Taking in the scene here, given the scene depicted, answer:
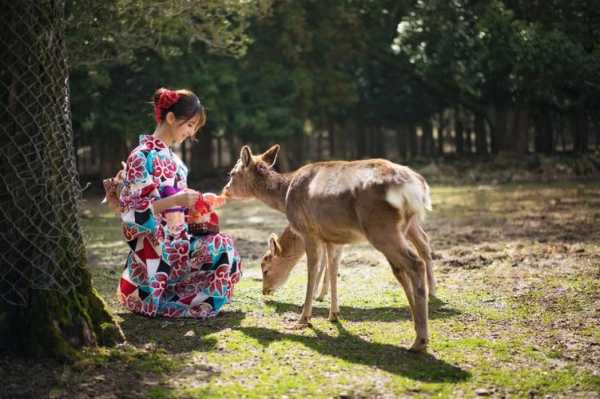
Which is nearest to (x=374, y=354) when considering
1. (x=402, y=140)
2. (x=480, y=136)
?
(x=480, y=136)

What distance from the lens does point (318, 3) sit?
90.0 feet

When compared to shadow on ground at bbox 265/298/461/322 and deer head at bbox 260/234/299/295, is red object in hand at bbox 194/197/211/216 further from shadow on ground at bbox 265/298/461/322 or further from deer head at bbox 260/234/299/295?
deer head at bbox 260/234/299/295

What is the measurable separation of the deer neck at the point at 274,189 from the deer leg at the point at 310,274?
0.89 metres

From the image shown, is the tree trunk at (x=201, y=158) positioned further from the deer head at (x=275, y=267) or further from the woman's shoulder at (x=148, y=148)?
the woman's shoulder at (x=148, y=148)

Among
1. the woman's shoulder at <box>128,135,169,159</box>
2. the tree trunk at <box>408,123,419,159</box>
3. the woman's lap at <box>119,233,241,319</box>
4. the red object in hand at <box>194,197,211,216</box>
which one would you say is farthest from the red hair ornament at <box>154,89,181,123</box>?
the tree trunk at <box>408,123,419,159</box>

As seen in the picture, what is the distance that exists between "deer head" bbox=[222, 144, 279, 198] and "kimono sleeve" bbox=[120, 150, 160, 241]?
1438mm

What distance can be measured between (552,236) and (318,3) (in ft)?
59.4

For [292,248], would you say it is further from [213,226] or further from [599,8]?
[599,8]

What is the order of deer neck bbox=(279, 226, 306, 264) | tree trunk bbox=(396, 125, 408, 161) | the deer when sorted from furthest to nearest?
→ tree trunk bbox=(396, 125, 408, 161) → deer neck bbox=(279, 226, 306, 264) → the deer

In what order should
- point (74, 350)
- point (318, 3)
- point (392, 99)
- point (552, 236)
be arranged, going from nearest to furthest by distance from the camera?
1. point (74, 350)
2. point (552, 236)
3. point (318, 3)
4. point (392, 99)

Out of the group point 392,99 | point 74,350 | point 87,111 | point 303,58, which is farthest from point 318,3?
point 74,350

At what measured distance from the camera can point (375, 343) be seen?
576 centimetres

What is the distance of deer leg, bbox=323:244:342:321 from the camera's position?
658cm

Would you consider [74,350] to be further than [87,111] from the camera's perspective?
No
